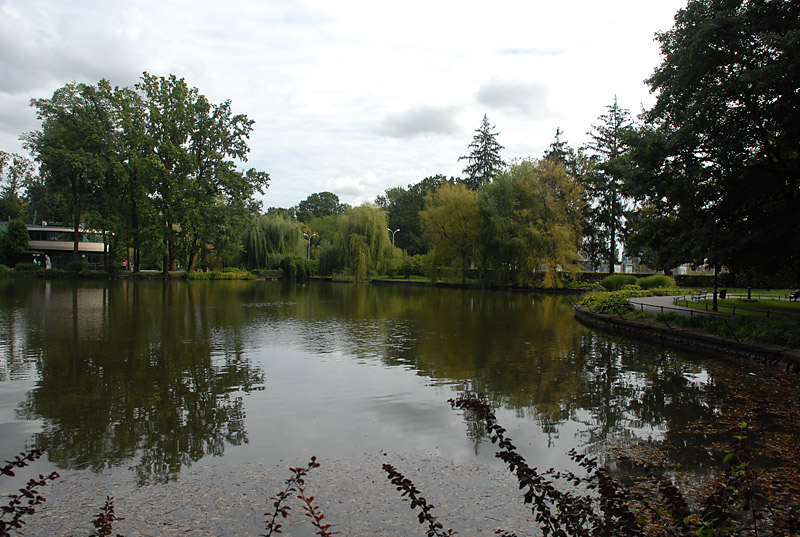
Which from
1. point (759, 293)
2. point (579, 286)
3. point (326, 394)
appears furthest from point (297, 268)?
point (326, 394)

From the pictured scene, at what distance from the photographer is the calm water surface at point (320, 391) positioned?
20.0 ft

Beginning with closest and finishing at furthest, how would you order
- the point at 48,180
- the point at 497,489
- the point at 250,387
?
the point at 497,489
the point at 250,387
the point at 48,180

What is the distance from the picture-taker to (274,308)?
917 inches

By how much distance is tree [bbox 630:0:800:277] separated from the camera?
569 inches

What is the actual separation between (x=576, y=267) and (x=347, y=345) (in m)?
33.5

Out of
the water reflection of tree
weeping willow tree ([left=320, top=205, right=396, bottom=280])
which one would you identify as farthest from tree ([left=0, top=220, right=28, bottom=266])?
the water reflection of tree

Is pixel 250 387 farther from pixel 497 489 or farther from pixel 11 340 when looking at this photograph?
pixel 11 340

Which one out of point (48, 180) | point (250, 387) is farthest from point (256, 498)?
point (48, 180)

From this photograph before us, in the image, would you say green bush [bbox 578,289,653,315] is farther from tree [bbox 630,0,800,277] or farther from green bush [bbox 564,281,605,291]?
green bush [bbox 564,281,605,291]

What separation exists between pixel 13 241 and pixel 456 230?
48.4 meters

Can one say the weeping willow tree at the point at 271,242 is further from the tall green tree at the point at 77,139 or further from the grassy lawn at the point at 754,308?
the grassy lawn at the point at 754,308

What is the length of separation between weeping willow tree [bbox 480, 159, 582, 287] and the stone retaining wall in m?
22.3

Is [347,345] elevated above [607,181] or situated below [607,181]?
below

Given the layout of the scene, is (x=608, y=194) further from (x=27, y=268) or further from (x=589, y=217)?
(x=27, y=268)
